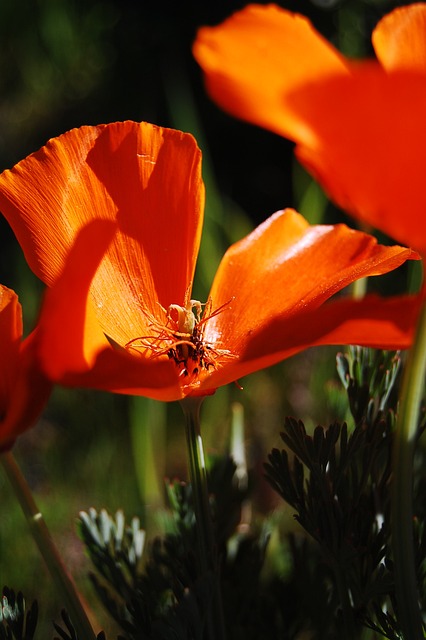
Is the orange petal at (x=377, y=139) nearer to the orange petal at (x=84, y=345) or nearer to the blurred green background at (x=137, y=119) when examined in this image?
the orange petal at (x=84, y=345)

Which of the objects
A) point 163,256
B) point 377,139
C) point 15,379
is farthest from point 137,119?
point 377,139

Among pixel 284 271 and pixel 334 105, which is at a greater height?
pixel 334 105

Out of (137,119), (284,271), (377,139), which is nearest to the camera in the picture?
(377,139)

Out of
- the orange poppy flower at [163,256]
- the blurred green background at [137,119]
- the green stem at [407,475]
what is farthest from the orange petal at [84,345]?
the blurred green background at [137,119]

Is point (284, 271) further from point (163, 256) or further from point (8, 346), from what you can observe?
point (8, 346)

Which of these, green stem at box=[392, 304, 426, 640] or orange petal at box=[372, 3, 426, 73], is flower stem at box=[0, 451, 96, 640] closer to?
green stem at box=[392, 304, 426, 640]

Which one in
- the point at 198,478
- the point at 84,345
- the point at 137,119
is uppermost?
the point at 84,345

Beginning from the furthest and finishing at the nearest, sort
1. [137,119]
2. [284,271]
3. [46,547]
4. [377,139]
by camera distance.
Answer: [137,119]
[284,271]
[46,547]
[377,139]
